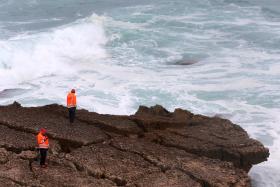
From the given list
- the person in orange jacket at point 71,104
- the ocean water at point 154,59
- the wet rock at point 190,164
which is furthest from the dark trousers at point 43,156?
the ocean water at point 154,59

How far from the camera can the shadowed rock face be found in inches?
496

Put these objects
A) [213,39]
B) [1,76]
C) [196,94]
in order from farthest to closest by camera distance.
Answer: [213,39]
[1,76]
[196,94]

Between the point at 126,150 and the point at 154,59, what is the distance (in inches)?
781

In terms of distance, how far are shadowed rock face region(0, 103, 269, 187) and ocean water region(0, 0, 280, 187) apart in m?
2.39

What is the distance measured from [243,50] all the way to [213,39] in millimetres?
4344

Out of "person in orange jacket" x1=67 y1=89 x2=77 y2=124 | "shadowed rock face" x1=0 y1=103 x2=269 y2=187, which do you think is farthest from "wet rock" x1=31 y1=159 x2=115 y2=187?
"person in orange jacket" x1=67 y1=89 x2=77 y2=124

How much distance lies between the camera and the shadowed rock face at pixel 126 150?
12.6m

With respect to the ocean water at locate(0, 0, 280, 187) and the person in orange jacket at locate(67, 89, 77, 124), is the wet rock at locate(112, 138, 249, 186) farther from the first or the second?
the ocean water at locate(0, 0, 280, 187)

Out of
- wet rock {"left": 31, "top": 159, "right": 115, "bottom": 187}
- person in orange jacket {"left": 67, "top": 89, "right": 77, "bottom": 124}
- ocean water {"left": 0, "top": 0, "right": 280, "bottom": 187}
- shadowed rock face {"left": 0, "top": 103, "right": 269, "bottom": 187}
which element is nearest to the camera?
wet rock {"left": 31, "top": 159, "right": 115, "bottom": 187}

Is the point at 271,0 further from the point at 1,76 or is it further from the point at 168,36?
the point at 1,76

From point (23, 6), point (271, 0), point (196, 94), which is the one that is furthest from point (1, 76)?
point (271, 0)

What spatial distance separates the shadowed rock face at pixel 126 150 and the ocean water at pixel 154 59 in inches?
94.0

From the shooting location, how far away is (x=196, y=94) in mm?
25734

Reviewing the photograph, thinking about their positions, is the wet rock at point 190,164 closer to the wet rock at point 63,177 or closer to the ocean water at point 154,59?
the wet rock at point 63,177
